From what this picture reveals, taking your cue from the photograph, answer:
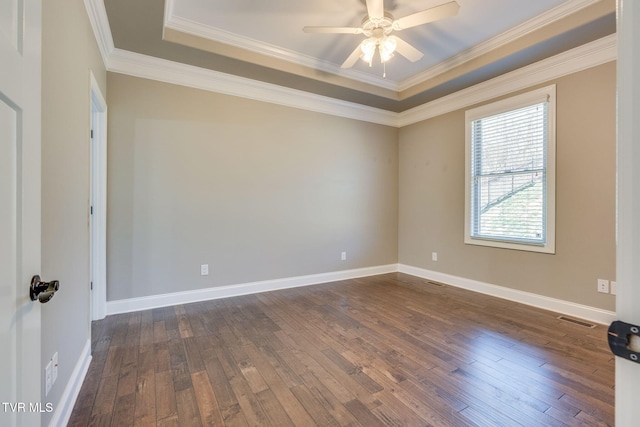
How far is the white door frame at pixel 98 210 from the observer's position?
111 inches

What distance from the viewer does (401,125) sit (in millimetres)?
5031

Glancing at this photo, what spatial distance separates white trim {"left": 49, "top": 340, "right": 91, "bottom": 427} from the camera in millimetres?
1450

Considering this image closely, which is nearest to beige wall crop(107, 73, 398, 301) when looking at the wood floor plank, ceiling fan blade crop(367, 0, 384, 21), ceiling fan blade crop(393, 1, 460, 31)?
the wood floor plank

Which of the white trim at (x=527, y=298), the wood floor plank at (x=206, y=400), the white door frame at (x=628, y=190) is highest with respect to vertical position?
the white door frame at (x=628, y=190)

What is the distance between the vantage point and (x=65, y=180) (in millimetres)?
1627

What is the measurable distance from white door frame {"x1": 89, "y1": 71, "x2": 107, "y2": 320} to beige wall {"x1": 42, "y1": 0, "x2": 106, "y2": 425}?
0.81 metres

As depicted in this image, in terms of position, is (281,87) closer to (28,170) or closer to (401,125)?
(401,125)

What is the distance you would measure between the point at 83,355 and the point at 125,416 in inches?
27.5

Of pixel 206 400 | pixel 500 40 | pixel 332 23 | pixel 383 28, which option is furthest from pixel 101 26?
pixel 500 40

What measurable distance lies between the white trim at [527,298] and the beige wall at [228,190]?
1031 mm

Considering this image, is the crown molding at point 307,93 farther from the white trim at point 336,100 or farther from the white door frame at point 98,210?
the white door frame at point 98,210

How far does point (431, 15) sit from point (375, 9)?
44cm

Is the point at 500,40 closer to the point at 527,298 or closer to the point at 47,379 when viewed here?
the point at 527,298

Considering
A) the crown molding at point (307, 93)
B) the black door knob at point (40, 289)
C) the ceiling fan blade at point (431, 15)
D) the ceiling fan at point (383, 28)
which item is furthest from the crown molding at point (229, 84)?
the black door knob at point (40, 289)
